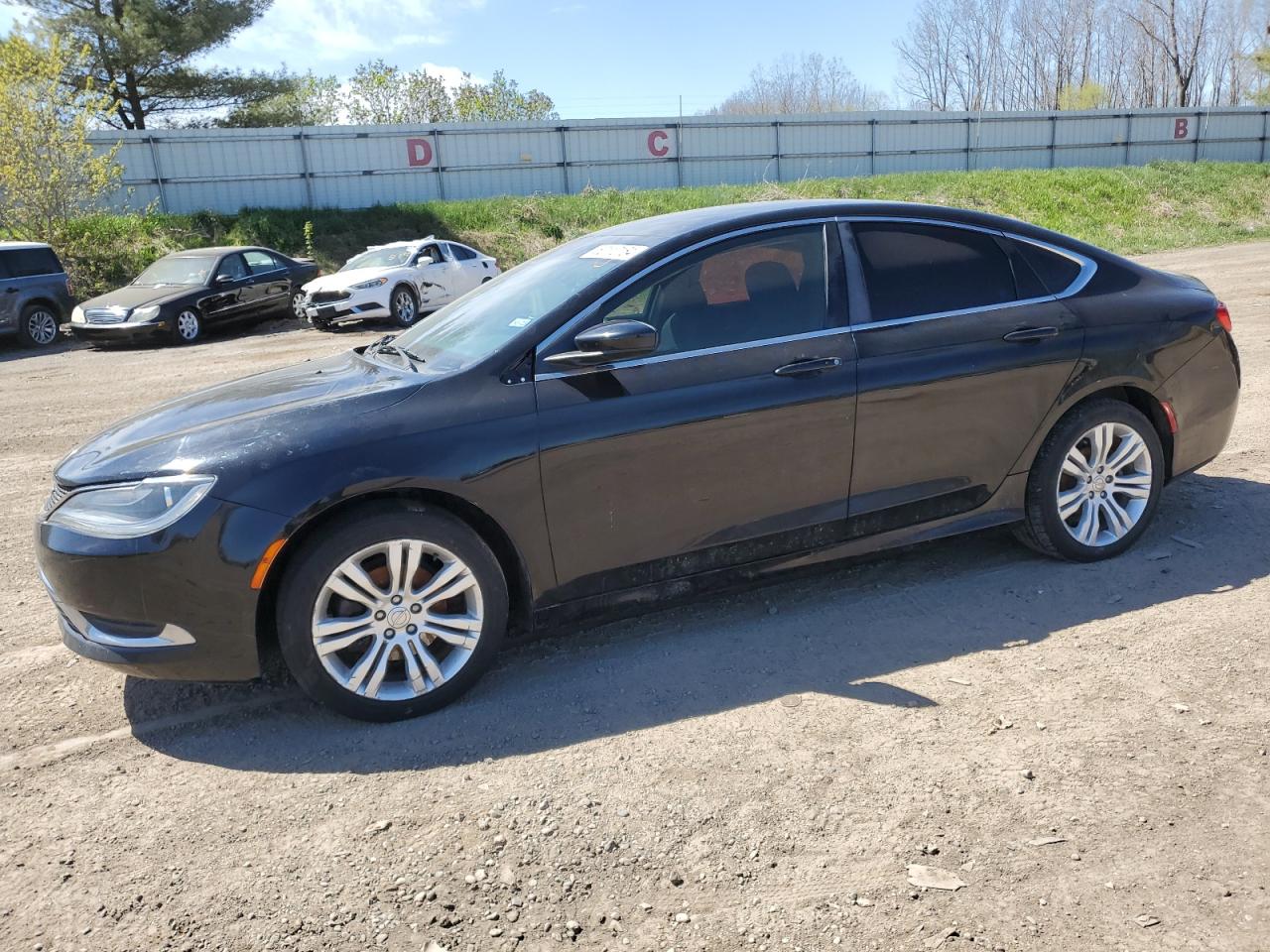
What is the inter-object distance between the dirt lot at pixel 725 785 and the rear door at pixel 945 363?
0.52 meters

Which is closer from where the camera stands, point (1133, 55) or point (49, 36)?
point (49, 36)

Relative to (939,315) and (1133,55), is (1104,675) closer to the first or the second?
(939,315)

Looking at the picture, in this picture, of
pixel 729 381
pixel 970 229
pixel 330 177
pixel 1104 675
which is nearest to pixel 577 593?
pixel 729 381

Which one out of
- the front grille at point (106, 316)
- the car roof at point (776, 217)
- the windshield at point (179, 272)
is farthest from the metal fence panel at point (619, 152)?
the car roof at point (776, 217)

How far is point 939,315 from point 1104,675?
1634 millimetres

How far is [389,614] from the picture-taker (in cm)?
357

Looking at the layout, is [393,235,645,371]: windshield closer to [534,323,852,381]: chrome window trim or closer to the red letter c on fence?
[534,323,852,381]: chrome window trim

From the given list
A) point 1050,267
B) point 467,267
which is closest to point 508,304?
point 1050,267

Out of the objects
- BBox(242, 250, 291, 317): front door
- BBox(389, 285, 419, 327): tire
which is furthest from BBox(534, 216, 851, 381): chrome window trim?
BBox(242, 250, 291, 317): front door

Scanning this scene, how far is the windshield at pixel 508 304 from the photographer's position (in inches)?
159

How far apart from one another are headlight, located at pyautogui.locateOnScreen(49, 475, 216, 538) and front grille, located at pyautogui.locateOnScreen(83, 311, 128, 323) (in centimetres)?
1470

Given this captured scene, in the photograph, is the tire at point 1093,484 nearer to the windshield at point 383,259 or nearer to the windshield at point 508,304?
the windshield at point 508,304

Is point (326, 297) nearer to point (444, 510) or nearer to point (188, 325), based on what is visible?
point (188, 325)

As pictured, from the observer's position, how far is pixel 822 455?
164 inches
